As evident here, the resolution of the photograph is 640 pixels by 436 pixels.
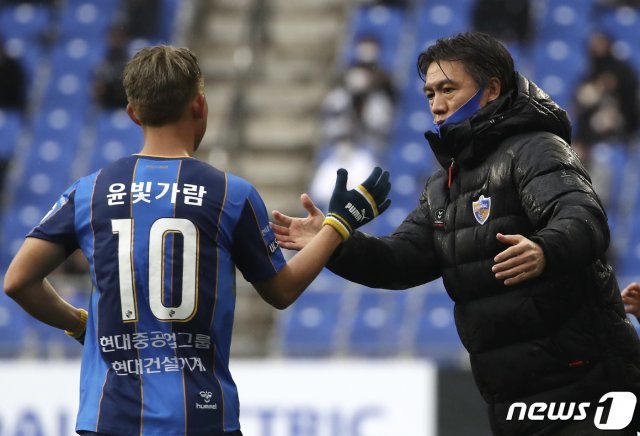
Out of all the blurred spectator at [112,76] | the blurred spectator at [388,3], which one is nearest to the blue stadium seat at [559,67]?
the blurred spectator at [388,3]

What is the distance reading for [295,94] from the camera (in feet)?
46.1

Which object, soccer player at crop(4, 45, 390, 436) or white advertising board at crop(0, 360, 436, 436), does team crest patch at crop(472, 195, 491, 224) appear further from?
white advertising board at crop(0, 360, 436, 436)

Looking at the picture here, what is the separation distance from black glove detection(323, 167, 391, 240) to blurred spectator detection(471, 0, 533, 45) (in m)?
9.43

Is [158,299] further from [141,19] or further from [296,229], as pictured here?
[141,19]

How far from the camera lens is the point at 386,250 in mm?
4289

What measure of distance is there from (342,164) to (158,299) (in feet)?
27.8

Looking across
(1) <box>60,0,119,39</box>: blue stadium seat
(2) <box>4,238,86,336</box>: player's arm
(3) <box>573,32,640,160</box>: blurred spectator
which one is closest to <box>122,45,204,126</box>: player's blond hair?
(2) <box>4,238,86,336</box>: player's arm

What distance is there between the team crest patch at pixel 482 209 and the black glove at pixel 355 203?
11.6 inches

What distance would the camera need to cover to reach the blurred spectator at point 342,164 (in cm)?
1170

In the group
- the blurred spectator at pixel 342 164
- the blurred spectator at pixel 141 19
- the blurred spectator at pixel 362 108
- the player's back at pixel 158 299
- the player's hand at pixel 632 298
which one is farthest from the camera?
the blurred spectator at pixel 141 19

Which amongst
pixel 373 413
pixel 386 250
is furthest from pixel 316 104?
pixel 386 250

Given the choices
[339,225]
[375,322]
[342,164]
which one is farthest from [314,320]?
[339,225]

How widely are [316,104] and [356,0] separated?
173 centimetres

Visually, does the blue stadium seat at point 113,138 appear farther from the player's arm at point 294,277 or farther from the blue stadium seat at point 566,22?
the player's arm at point 294,277
